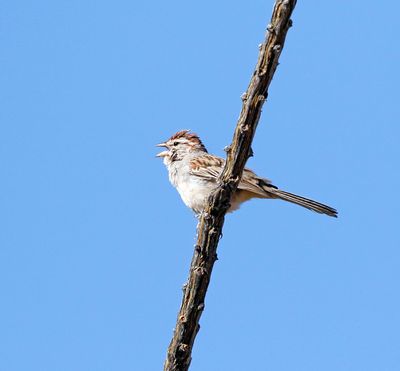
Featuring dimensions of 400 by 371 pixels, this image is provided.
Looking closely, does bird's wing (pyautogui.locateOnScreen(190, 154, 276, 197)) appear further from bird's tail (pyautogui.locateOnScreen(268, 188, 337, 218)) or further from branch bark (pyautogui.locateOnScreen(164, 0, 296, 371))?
branch bark (pyautogui.locateOnScreen(164, 0, 296, 371))

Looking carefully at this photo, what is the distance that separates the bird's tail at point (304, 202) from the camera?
7598mm

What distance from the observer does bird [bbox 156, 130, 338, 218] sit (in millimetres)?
8398

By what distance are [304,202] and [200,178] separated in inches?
62.3

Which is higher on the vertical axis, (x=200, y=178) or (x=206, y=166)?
(x=206, y=166)

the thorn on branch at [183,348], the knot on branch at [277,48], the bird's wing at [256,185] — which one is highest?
→ the bird's wing at [256,185]

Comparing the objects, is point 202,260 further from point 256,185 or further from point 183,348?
point 256,185

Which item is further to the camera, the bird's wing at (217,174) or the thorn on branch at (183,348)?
the bird's wing at (217,174)

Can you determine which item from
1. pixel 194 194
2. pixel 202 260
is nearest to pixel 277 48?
pixel 202 260

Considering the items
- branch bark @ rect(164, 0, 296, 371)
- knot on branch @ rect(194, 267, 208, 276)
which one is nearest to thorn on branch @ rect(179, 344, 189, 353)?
branch bark @ rect(164, 0, 296, 371)

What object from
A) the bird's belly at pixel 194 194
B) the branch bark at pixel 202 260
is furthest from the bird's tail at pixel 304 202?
the branch bark at pixel 202 260

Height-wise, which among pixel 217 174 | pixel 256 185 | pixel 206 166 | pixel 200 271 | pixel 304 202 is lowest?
pixel 200 271

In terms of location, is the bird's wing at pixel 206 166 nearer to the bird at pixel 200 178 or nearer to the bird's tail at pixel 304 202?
the bird at pixel 200 178

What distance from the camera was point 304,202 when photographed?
8023 mm

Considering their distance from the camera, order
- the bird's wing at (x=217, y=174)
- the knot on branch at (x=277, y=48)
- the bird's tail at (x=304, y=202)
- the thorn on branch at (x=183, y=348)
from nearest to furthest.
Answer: the knot on branch at (x=277, y=48) → the thorn on branch at (x=183, y=348) → the bird's tail at (x=304, y=202) → the bird's wing at (x=217, y=174)
